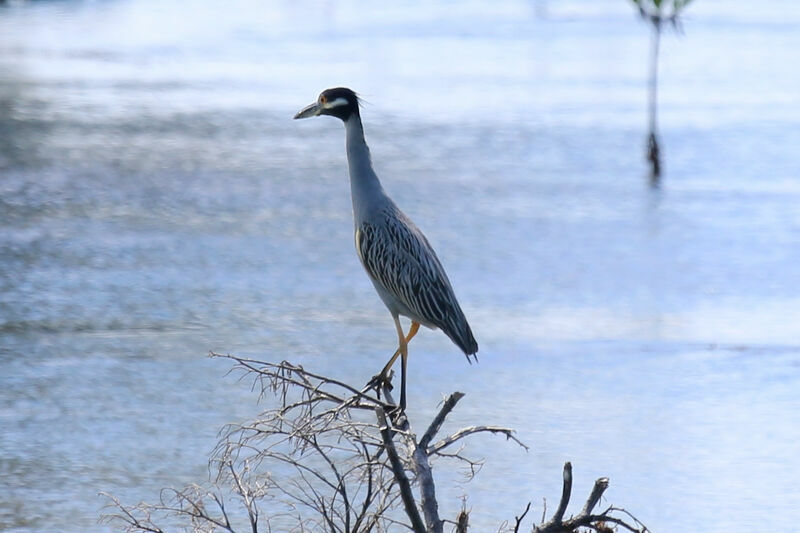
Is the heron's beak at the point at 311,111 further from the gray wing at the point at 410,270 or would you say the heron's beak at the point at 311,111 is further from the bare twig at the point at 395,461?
the bare twig at the point at 395,461

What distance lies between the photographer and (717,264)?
1335cm

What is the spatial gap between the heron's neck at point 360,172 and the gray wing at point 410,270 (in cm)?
8

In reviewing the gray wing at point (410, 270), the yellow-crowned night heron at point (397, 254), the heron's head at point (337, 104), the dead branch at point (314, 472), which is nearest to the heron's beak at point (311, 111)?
the heron's head at point (337, 104)

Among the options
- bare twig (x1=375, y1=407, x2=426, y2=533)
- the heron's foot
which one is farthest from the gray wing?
bare twig (x1=375, y1=407, x2=426, y2=533)

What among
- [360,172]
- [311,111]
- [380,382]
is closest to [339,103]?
[311,111]

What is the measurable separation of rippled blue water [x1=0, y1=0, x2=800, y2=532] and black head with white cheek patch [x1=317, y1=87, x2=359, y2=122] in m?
2.02

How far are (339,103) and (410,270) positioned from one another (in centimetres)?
82

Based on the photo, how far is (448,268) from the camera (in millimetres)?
13078

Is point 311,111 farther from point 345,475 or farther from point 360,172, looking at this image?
point 345,475

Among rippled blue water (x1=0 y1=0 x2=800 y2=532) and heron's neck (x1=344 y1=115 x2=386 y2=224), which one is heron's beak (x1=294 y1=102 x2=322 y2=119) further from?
rippled blue water (x1=0 y1=0 x2=800 y2=532)

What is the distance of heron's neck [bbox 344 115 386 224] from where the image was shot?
629 cm

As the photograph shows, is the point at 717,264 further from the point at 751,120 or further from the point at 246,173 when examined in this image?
the point at 751,120

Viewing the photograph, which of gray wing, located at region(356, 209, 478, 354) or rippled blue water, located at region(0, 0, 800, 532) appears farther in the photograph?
rippled blue water, located at region(0, 0, 800, 532)

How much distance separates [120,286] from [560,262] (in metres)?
4.13
